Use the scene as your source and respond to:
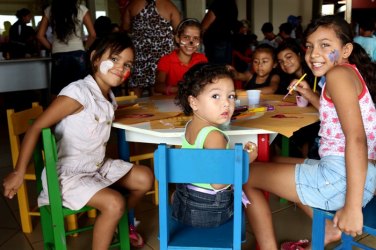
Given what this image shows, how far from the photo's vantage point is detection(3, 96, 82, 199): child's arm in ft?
5.05

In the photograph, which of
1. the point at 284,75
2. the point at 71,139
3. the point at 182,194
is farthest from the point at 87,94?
the point at 284,75

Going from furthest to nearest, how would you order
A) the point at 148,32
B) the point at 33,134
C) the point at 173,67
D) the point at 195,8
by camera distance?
the point at 195,8
the point at 148,32
the point at 173,67
the point at 33,134

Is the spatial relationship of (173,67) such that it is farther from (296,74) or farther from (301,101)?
(301,101)

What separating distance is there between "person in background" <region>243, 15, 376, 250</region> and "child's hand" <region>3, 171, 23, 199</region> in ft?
2.90

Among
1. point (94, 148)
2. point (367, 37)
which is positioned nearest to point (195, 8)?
point (367, 37)

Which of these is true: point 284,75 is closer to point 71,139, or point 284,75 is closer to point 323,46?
point 323,46

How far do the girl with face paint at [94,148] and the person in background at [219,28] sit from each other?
1.90 meters

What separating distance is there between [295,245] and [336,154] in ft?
2.44

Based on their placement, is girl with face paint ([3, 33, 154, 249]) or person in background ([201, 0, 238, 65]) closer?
girl with face paint ([3, 33, 154, 249])

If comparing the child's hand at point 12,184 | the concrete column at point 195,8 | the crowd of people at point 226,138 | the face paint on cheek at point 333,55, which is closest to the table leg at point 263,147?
the crowd of people at point 226,138

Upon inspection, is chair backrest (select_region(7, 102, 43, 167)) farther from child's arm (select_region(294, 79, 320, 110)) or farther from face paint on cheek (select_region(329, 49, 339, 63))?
face paint on cheek (select_region(329, 49, 339, 63))

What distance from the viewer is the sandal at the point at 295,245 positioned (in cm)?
193

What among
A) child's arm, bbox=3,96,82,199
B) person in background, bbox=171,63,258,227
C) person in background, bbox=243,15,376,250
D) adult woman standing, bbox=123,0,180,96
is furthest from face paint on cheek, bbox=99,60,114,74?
adult woman standing, bbox=123,0,180,96

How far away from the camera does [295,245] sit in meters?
1.94
